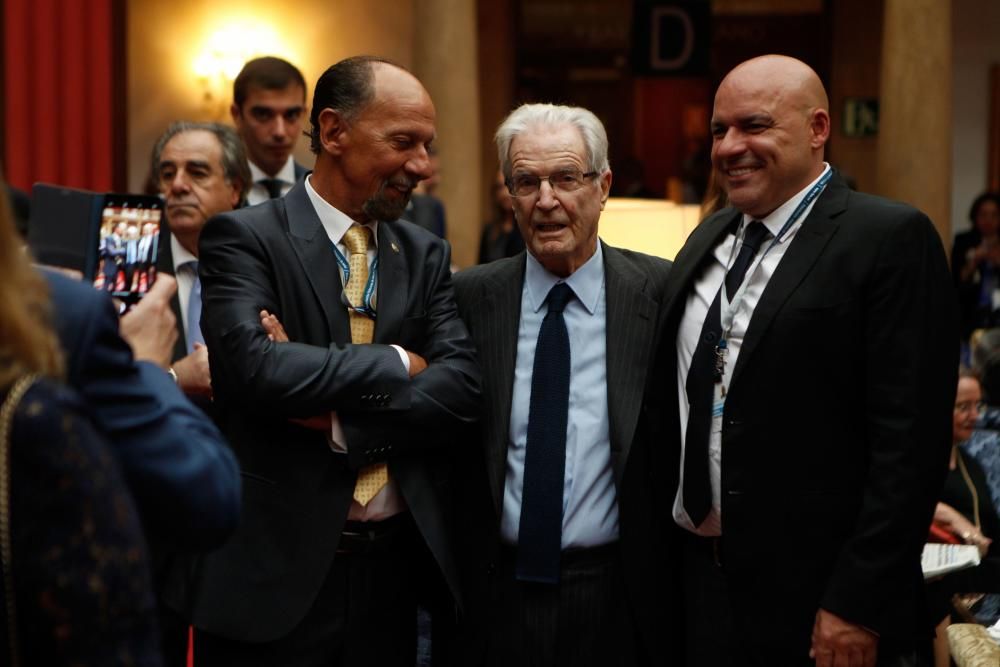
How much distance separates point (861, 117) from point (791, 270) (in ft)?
33.0

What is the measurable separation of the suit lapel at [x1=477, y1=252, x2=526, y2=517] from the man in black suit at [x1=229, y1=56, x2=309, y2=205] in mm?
1816

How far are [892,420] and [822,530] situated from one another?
26 cm

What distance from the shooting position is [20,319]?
1.21 meters

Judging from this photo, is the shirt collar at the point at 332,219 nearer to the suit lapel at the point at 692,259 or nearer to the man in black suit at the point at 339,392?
the man in black suit at the point at 339,392

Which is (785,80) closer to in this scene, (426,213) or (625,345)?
(625,345)

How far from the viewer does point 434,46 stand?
9.07m

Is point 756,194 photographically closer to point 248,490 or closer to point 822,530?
point 822,530

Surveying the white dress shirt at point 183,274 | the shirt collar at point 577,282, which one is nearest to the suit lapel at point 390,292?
the shirt collar at point 577,282

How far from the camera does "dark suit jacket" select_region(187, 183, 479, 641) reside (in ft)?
7.80

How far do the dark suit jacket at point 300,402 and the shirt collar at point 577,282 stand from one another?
25 cm

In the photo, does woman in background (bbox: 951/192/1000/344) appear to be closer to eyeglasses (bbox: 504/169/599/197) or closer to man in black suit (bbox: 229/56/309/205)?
man in black suit (bbox: 229/56/309/205)

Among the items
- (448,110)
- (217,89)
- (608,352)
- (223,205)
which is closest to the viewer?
(608,352)

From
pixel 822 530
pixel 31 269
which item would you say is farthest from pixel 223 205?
pixel 31 269

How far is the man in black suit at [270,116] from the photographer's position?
447cm
